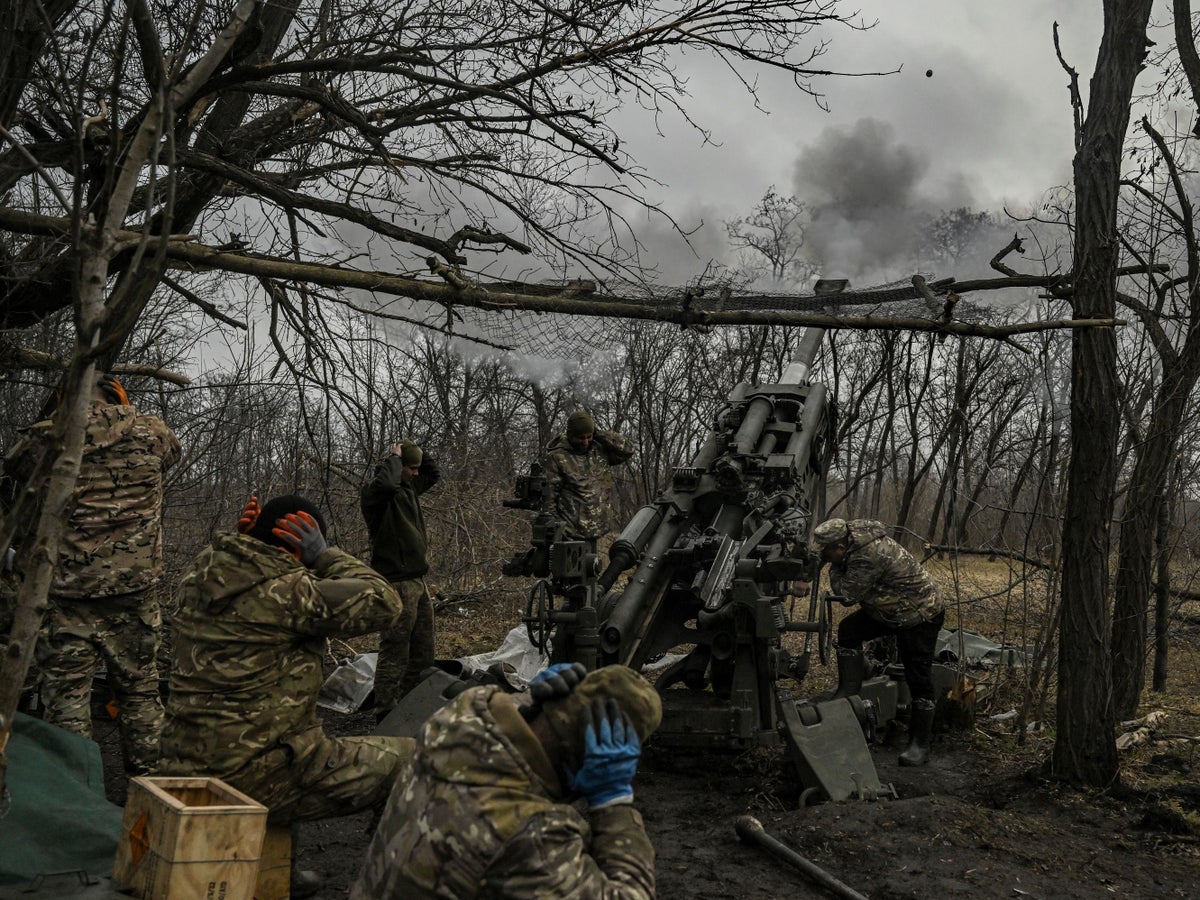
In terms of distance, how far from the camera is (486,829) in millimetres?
2473

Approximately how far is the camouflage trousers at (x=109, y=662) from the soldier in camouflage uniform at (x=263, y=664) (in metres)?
1.69

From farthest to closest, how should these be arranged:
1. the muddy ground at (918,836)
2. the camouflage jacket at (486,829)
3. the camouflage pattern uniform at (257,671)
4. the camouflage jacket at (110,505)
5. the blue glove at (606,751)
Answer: the camouflage jacket at (110,505) → the muddy ground at (918,836) → the camouflage pattern uniform at (257,671) → the blue glove at (606,751) → the camouflage jacket at (486,829)

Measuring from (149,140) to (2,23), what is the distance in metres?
1.72

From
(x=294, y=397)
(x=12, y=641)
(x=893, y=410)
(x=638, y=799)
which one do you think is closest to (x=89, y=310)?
(x=12, y=641)

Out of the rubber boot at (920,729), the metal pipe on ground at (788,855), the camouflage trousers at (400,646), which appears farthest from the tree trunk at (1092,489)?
the camouflage trousers at (400,646)

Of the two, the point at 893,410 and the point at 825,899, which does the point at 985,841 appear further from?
the point at 893,410

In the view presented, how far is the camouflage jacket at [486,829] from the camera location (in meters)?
2.46

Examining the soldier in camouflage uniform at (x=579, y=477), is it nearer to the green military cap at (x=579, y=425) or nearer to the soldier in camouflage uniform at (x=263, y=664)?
the green military cap at (x=579, y=425)

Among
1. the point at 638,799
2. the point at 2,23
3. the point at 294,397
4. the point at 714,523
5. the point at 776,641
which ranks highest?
the point at 2,23

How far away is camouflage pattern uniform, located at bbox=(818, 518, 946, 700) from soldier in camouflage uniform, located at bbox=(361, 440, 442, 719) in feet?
9.89

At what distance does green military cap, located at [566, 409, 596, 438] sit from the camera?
8.19 metres

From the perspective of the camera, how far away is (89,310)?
2.96 meters

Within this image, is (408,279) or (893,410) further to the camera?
(893,410)

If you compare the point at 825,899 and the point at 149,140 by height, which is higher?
the point at 149,140
